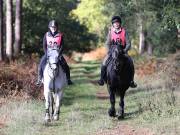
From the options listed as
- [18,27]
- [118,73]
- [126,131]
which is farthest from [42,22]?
[126,131]

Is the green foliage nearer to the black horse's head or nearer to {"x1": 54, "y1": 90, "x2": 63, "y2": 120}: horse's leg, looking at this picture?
{"x1": 54, "y1": 90, "x2": 63, "y2": 120}: horse's leg

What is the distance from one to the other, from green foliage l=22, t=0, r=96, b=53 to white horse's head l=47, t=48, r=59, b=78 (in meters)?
31.9

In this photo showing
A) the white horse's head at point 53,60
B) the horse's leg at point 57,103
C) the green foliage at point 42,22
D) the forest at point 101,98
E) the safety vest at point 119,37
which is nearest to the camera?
the forest at point 101,98

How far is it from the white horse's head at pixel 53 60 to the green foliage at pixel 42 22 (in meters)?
31.9

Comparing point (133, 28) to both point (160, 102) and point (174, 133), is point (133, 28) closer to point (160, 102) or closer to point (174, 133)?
point (160, 102)

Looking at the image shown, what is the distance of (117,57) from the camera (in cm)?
1531

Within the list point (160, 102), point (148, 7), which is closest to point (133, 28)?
point (148, 7)

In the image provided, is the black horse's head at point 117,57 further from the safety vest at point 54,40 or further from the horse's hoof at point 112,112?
the safety vest at point 54,40

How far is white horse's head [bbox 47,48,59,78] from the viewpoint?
15.2m

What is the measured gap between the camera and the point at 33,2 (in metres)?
49.2

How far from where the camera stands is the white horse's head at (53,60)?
49.8 ft

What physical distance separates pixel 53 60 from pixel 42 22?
34221 millimetres

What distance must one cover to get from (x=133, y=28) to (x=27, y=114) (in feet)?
80.1

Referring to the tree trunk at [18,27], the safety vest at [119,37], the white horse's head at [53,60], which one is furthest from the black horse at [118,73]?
the tree trunk at [18,27]
